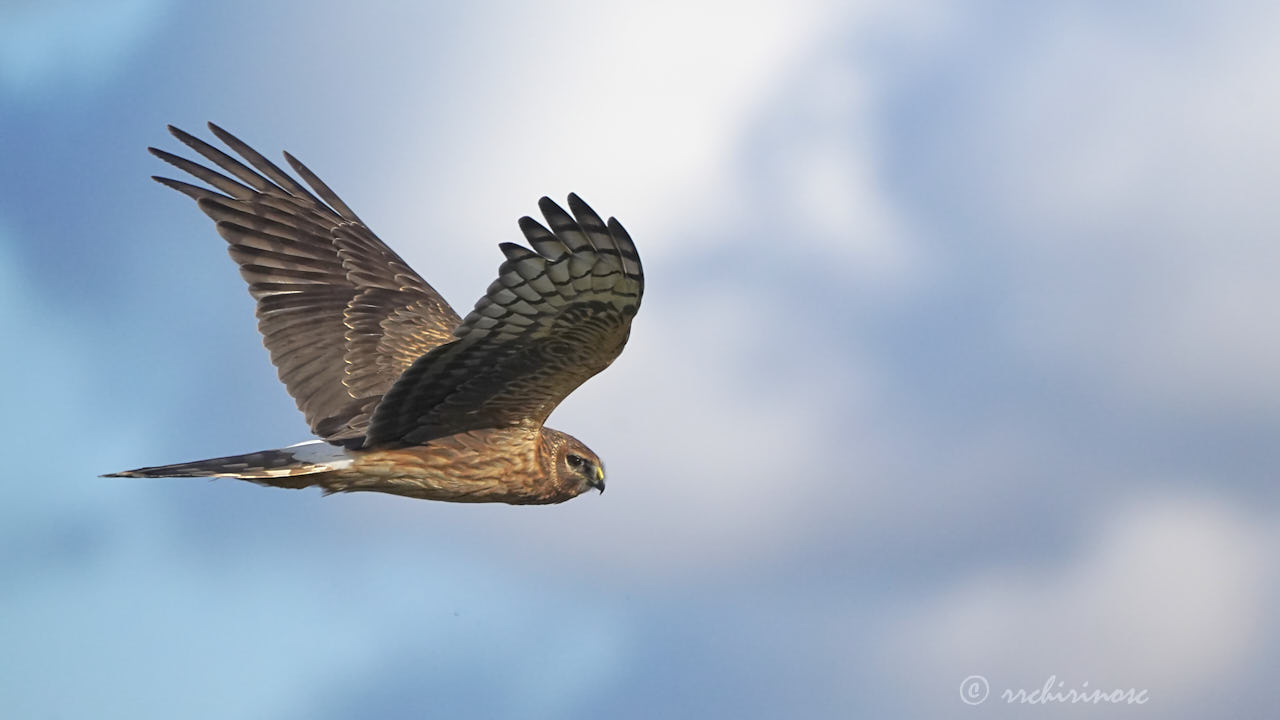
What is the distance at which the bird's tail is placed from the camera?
8.70m

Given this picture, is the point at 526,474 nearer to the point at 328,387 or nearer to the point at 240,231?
the point at 328,387

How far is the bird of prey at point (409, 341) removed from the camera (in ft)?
26.6

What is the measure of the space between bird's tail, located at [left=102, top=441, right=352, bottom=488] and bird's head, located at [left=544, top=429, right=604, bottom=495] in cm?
162

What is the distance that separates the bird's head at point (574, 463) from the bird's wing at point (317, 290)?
1544 mm

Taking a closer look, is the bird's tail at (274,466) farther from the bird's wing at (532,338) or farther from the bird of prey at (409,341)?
the bird's wing at (532,338)

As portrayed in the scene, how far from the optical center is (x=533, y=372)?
29.4 feet

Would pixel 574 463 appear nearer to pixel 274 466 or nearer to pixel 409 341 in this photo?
pixel 409 341

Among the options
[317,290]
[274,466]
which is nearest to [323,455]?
[274,466]

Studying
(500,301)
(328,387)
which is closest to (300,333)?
(328,387)

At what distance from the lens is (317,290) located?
451 inches

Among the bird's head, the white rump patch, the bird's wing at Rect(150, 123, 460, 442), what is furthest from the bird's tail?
the bird's head

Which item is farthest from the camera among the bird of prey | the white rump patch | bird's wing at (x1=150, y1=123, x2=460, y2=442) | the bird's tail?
bird's wing at (x1=150, y1=123, x2=460, y2=442)

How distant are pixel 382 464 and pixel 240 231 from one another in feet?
10.4

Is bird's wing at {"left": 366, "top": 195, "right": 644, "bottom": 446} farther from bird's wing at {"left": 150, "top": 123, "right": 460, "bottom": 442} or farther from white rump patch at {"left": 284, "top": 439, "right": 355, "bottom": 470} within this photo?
bird's wing at {"left": 150, "top": 123, "right": 460, "bottom": 442}
